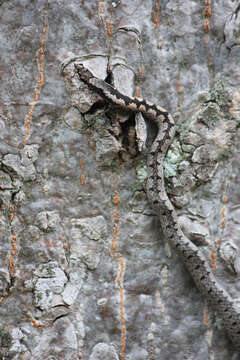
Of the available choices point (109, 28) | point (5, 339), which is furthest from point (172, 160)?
point (5, 339)

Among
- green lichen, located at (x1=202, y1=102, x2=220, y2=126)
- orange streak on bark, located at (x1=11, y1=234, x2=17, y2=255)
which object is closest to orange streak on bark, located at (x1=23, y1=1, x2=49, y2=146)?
orange streak on bark, located at (x1=11, y1=234, x2=17, y2=255)

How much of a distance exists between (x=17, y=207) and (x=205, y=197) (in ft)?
5.89

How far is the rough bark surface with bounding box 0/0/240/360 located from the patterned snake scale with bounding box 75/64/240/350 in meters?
0.09

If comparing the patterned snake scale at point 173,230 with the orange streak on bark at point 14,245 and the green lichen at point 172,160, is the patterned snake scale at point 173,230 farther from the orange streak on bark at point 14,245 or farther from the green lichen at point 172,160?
the orange streak on bark at point 14,245

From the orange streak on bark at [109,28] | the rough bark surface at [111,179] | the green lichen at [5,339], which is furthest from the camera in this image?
the orange streak on bark at [109,28]

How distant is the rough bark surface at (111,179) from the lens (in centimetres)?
294

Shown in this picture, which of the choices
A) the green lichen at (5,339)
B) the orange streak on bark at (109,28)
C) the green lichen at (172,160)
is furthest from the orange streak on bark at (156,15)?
the green lichen at (5,339)

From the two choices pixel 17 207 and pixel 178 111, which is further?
pixel 178 111

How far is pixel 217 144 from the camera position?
3.22 metres

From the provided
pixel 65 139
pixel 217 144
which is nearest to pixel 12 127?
pixel 65 139

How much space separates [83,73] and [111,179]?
0.99 meters

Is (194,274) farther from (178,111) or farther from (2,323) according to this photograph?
(2,323)

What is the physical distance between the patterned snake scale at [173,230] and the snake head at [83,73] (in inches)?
19.8

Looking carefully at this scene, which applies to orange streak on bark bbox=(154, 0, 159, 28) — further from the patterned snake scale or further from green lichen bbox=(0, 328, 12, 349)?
green lichen bbox=(0, 328, 12, 349)
